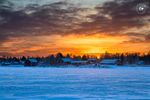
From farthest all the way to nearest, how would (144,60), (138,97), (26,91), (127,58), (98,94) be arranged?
(127,58) < (144,60) < (26,91) < (98,94) < (138,97)

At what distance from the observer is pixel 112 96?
18.8 m

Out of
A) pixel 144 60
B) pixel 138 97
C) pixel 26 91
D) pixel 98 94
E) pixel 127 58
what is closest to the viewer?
pixel 138 97

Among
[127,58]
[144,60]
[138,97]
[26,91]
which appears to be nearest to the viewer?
[138,97]

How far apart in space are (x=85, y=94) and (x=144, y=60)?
12281 centimetres

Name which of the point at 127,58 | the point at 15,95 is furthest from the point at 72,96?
the point at 127,58

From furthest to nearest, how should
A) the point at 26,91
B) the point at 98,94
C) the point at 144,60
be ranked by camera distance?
the point at 144,60
the point at 26,91
the point at 98,94

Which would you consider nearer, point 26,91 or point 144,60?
point 26,91

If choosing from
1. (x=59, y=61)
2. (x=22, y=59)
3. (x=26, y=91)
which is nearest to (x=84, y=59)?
(x=59, y=61)

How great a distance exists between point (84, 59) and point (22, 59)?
26502mm

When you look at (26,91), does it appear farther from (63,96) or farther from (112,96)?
(112,96)

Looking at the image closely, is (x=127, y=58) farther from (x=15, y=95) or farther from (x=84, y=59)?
(x=15, y=95)

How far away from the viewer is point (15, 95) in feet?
64.2

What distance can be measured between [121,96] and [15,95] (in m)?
5.74

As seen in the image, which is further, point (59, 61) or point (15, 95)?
point (59, 61)
